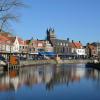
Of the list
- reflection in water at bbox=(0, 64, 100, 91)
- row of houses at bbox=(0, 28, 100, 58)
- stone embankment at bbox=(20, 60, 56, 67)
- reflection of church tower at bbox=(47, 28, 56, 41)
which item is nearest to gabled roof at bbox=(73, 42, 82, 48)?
row of houses at bbox=(0, 28, 100, 58)

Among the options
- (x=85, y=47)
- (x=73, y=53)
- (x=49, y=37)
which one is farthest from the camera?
(x=85, y=47)

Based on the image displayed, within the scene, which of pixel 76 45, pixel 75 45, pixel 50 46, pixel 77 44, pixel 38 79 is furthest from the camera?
pixel 77 44

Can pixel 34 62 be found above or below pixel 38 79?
above

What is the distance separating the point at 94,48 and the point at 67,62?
5253 centimetres

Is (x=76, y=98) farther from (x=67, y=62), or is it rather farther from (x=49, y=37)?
(x=49, y=37)

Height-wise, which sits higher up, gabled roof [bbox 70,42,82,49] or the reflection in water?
gabled roof [bbox 70,42,82,49]

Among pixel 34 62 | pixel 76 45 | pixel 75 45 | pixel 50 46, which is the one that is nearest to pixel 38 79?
pixel 34 62

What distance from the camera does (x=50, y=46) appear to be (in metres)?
142

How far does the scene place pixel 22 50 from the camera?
387ft

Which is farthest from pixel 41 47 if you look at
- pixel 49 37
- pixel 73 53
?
pixel 73 53

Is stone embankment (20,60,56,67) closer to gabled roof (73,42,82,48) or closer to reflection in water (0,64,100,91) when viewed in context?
reflection in water (0,64,100,91)

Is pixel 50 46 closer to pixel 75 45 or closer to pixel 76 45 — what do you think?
pixel 75 45

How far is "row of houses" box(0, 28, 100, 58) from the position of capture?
106 meters

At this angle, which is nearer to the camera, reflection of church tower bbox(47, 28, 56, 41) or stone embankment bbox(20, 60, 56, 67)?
stone embankment bbox(20, 60, 56, 67)
